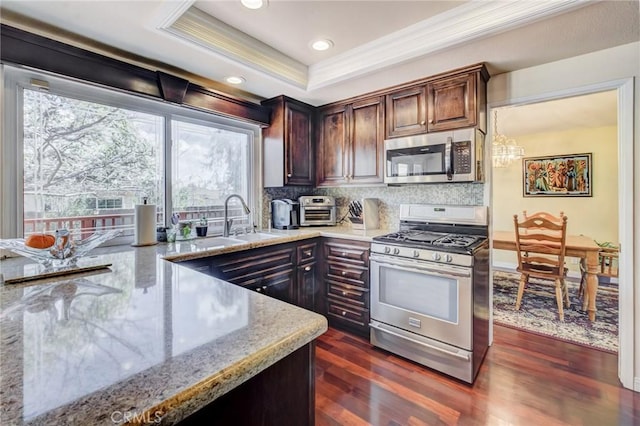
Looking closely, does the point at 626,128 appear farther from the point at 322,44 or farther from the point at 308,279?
the point at 308,279

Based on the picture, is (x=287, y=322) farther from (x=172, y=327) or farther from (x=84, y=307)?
(x=84, y=307)

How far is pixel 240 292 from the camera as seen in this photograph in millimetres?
1039

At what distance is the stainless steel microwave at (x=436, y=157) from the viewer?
226 cm

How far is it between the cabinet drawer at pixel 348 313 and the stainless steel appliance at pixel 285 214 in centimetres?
88

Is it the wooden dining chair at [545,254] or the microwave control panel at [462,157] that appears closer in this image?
the microwave control panel at [462,157]

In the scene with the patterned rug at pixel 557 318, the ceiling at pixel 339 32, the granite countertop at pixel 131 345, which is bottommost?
the patterned rug at pixel 557 318

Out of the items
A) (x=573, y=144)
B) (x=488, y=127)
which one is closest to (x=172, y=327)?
(x=488, y=127)

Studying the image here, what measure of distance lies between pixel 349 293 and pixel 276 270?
733 millimetres

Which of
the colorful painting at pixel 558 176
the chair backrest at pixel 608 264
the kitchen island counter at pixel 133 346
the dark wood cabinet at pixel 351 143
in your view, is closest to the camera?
the kitchen island counter at pixel 133 346

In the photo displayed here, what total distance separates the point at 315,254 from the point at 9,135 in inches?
91.9

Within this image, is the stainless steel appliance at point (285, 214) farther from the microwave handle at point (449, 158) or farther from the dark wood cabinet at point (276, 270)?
the microwave handle at point (449, 158)

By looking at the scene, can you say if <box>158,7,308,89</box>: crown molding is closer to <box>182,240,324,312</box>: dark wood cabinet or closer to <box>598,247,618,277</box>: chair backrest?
<box>182,240,324,312</box>: dark wood cabinet

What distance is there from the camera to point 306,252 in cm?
279

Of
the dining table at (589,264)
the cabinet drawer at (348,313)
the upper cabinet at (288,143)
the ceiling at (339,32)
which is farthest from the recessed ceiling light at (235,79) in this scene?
the dining table at (589,264)
